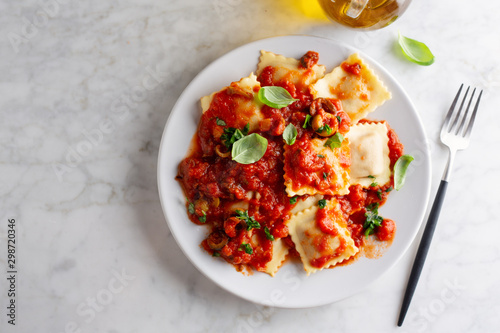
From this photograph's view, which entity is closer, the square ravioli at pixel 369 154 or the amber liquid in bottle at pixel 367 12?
the amber liquid in bottle at pixel 367 12

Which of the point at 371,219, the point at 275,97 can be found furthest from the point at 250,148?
the point at 371,219

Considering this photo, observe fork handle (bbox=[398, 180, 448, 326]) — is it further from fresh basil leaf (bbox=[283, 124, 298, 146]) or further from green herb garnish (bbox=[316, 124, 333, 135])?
fresh basil leaf (bbox=[283, 124, 298, 146])

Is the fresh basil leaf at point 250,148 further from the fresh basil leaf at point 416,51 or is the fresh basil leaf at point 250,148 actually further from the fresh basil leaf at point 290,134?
the fresh basil leaf at point 416,51

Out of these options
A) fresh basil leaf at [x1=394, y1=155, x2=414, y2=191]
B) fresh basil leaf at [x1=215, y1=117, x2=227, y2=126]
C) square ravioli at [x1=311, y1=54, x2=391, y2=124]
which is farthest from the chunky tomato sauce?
fresh basil leaf at [x1=394, y1=155, x2=414, y2=191]

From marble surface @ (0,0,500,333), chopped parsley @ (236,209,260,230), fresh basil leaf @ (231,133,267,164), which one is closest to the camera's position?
fresh basil leaf @ (231,133,267,164)

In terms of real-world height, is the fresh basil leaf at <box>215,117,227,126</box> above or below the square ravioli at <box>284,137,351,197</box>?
above

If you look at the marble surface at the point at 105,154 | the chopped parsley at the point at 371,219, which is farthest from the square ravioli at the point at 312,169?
the marble surface at the point at 105,154

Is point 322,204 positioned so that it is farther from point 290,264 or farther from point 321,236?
point 290,264
